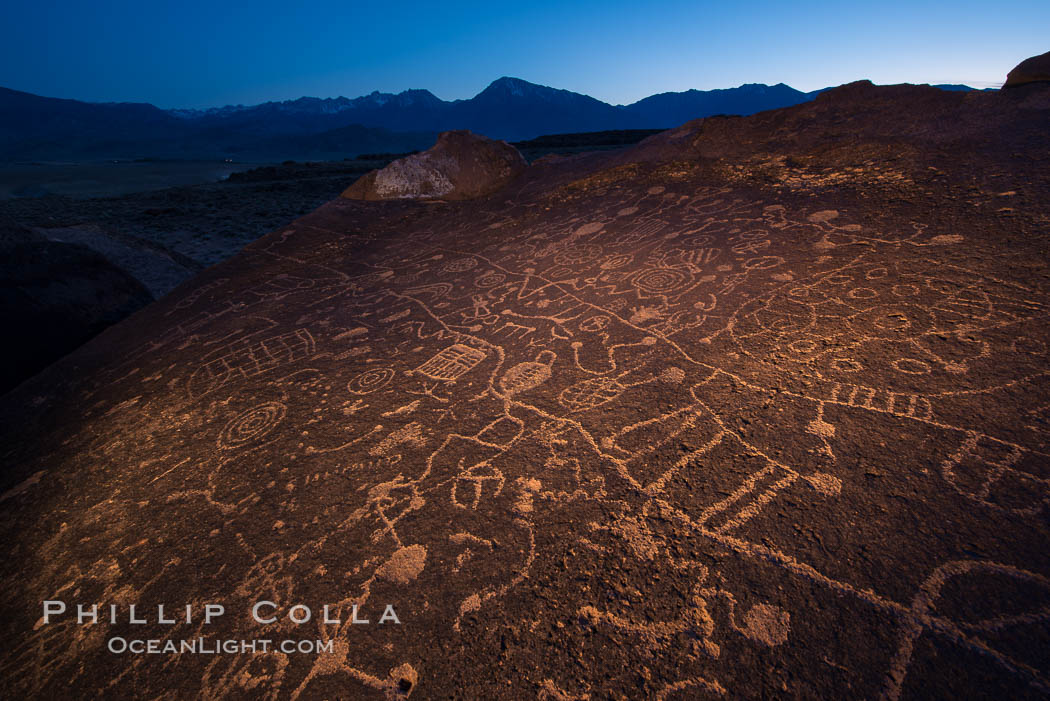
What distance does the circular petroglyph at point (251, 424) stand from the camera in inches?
89.3

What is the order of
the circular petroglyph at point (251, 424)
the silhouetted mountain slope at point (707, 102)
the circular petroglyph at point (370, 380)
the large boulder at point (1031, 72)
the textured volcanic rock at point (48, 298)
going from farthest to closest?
1. the silhouetted mountain slope at point (707, 102)
2. the large boulder at point (1031, 72)
3. the textured volcanic rock at point (48, 298)
4. the circular petroglyph at point (370, 380)
5. the circular petroglyph at point (251, 424)

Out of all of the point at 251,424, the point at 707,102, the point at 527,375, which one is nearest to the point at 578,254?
the point at 527,375

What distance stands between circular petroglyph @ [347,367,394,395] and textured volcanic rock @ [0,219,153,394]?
11.3 feet

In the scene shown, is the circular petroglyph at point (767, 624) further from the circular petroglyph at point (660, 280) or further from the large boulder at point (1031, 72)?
the large boulder at point (1031, 72)

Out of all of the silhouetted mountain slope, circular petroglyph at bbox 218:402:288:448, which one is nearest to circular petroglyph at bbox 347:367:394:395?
Answer: circular petroglyph at bbox 218:402:288:448

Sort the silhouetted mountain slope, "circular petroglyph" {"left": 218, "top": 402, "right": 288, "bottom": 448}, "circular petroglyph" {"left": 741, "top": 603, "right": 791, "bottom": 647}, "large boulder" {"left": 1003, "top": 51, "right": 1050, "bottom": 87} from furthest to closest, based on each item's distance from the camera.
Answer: the silhouetted mountain slope, "large boulder" {"left": 1003, "top": 51, "right": 1050, "bottom": 87}, "circular petroglyph" {"left": 218, "top": 402, "right": 288, "bottom": 448}, "circular petroglyph" {"left": 741, "top": 603, "right": 791, "bottom": 647}

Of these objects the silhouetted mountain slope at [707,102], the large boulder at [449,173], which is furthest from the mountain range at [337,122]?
the large boulder at [449,173]

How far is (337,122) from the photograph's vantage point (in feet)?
489

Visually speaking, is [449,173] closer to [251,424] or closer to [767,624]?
[251,424]

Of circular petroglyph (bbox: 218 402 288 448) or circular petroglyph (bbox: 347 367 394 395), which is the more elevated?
circular petroglyph (bbox: 347 367 394 395)

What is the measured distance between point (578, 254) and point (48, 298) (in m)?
5.01

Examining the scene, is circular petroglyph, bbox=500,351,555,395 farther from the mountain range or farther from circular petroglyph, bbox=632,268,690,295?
the mountain range

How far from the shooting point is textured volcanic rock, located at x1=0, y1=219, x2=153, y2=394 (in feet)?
12.4

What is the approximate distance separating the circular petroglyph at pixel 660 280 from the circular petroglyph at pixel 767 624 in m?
2.10
